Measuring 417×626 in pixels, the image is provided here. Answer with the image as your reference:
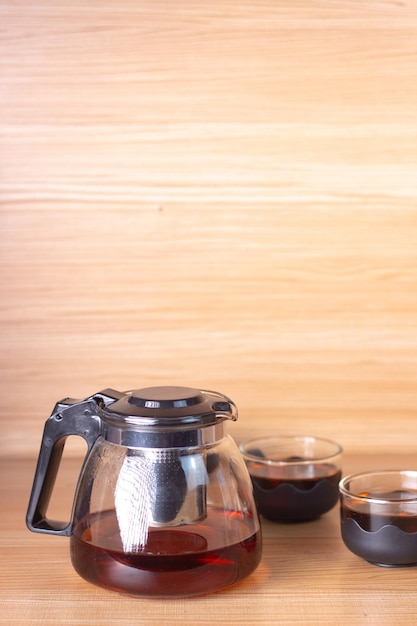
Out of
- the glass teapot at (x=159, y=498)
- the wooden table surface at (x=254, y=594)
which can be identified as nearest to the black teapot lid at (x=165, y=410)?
the glass teapot at (x=159, y=498)

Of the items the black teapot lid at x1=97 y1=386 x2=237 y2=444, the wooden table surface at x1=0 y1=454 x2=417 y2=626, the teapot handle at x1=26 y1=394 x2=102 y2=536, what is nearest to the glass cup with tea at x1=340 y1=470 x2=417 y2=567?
the wooden table surface at x1=0 y1=454 x2=417 y2=626

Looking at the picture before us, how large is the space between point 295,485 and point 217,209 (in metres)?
0.44

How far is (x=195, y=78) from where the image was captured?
1127 mm

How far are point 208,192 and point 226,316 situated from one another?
19 centimetres

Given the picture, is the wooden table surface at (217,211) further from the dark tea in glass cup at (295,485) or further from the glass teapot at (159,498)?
the glass teapot at (159,498)

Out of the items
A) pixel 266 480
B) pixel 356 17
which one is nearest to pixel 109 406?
pixel 266 480

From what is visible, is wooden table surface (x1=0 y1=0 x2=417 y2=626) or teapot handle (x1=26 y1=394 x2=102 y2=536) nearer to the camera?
teapot handle (x1=26 y1=394 x2=102 y2=536)

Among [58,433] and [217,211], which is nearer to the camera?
[58,433]

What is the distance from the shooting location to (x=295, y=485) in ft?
3.01

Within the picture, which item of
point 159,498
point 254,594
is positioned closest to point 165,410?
point 159,498

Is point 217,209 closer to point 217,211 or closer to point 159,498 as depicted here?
point 217,211

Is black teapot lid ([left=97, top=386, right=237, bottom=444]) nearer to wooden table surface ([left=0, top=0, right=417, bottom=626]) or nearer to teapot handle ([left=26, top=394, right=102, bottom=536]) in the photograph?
teapot handle ([left=26, top=394, right=102, bottom=536])

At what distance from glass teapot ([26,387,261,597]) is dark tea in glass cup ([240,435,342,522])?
0.14m

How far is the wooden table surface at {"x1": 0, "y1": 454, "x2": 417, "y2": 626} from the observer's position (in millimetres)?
681
